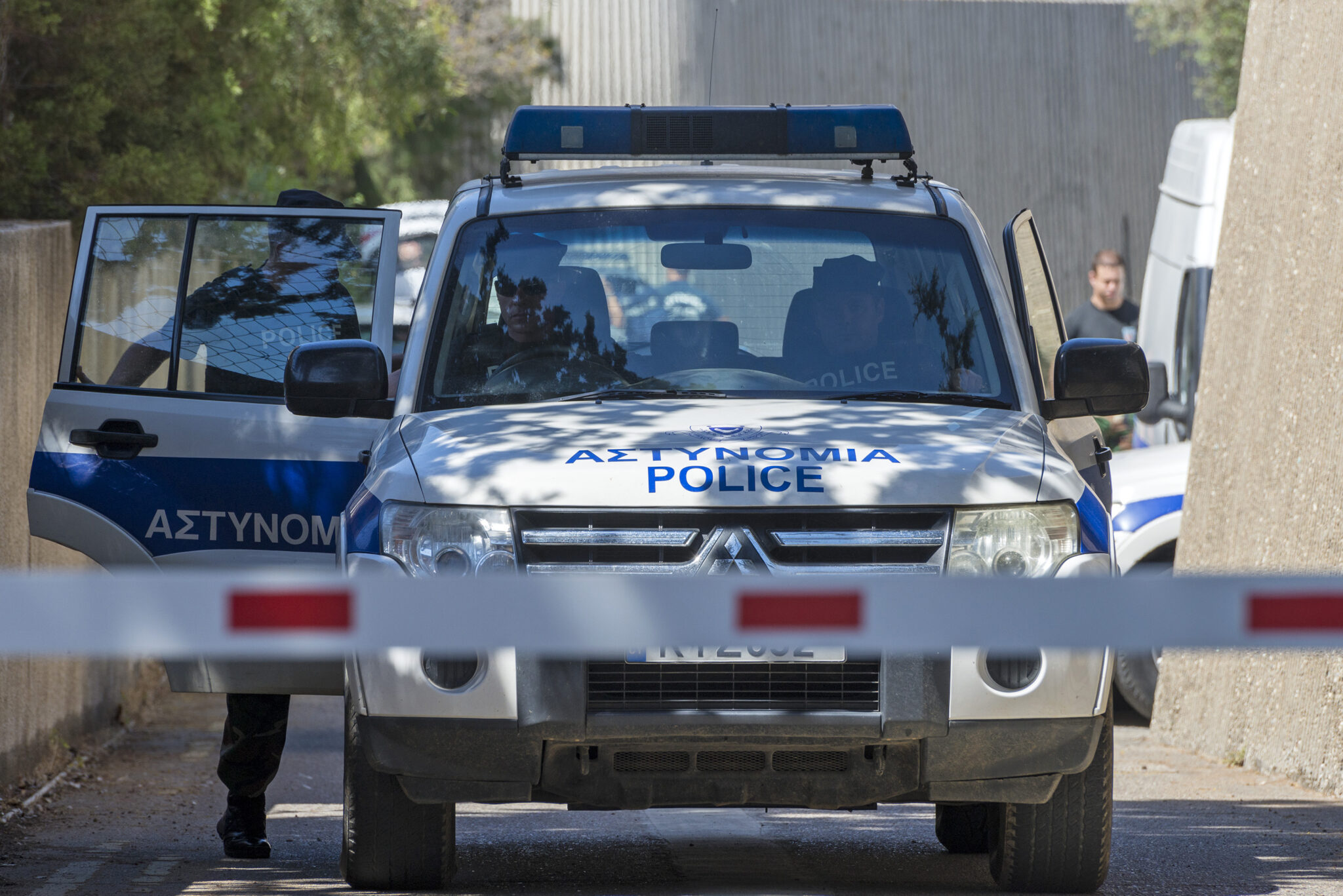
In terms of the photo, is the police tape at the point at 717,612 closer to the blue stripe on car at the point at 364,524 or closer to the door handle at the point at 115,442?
the blue stripe on car at the point at 364,524

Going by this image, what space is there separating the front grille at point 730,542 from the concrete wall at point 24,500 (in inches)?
156

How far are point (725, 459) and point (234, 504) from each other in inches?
83.8

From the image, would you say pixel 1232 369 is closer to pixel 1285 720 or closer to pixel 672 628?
pixel 1285 720

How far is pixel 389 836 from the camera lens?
5.69 metres

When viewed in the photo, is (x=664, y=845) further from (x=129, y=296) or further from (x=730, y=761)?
(x=129, y=296)

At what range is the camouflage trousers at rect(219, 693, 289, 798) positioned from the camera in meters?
6.84

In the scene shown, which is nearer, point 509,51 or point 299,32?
point 299,32

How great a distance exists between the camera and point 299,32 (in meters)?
18.6

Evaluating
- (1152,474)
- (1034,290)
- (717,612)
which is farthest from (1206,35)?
(717,612)

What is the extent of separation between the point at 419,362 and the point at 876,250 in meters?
1.42

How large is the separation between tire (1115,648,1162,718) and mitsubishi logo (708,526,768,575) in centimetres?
648

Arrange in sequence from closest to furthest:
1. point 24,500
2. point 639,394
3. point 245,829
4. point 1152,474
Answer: point 639,394
point 245,829
point 24,500
point 1152,474

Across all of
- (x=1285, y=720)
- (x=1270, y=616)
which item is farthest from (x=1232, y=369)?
(x=1270, y=616)

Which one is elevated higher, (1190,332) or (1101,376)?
(1101,376)
